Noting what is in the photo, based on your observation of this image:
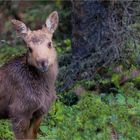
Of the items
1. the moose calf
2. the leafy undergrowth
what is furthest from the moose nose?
the leafy undergrowth

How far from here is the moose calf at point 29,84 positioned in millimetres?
9898

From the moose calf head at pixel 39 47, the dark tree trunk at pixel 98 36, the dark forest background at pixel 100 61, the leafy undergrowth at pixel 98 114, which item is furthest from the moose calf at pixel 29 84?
the dark tree trunk at pixel 98 36

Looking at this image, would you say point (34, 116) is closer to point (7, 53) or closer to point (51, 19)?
point (51, 19)

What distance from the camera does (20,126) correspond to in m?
9.90

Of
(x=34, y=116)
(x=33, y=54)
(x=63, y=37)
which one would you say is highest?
(x=33, y=54)

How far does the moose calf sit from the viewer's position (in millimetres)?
9898

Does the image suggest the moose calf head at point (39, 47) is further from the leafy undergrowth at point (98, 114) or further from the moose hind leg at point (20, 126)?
the leafy undergrowth at point (98, 114)

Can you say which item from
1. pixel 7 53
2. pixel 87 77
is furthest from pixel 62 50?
pixel 87 77

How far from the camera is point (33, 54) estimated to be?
32.4ft

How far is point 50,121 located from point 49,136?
3.02ft

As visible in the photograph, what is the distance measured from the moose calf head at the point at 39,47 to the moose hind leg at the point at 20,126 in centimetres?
78

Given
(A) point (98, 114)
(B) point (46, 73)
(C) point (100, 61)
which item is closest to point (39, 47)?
(B) point (46, 73)

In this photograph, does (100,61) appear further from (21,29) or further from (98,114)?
(21,29)

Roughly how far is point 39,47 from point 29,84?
0.62 meters
